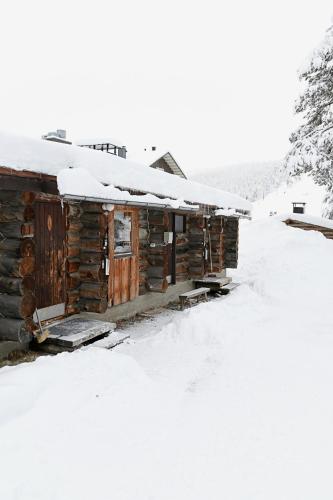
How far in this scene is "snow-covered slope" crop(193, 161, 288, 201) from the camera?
13288 centimetres

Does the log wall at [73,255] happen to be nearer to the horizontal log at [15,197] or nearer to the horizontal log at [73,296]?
the horizontal log at [73,296]

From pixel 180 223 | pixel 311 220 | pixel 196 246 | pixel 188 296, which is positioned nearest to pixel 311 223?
pixel 311 220

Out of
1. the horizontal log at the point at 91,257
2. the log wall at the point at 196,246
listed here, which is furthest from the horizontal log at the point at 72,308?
the log wall at the point at 196,246

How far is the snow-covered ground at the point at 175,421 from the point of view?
3.10 metres

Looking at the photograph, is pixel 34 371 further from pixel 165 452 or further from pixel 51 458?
pixel 165 452

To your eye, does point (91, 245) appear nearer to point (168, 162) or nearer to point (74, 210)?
point (74, 210)

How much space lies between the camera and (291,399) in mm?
4660

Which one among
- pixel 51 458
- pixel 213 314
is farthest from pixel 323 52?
pixel 51 458

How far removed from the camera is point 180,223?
11844mm

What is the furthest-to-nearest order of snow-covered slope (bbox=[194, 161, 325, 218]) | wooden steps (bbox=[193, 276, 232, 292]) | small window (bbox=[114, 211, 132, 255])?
snow-covered slope (bbox=[194, 161, 325, 218])
wooden steps (bbox=[193, 276, 232, 292])
small window (bbox=[114, 211, 132, 255])

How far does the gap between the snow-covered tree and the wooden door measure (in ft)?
30.8

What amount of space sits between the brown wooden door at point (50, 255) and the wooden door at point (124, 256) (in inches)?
40.2

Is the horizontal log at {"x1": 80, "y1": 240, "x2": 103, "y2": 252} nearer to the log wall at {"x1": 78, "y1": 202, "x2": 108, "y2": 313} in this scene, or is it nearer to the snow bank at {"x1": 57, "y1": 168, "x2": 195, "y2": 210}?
the log wall at {"x1": 78, "y1": 202, "x2": 108, "y2": 313}

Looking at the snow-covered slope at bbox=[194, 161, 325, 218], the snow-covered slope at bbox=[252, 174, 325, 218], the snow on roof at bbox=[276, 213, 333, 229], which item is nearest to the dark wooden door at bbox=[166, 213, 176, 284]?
the snow on roof at bbox=[276, 213, 333, 229]
